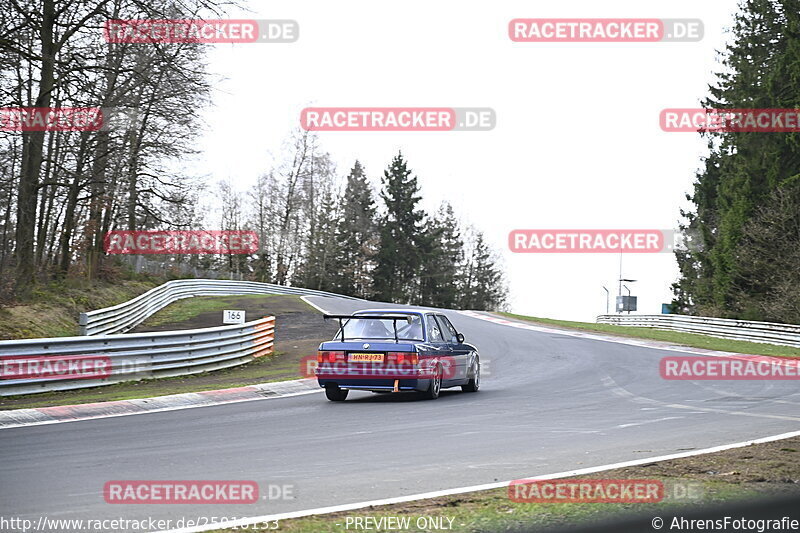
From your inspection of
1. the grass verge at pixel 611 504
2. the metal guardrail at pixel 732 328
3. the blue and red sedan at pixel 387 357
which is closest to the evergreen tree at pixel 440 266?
the metal guardrail at pixel 732 328

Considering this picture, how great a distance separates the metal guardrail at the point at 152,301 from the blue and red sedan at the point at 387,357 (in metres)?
7.57

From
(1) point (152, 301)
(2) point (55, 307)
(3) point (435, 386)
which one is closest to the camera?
(3) point (435, 386)

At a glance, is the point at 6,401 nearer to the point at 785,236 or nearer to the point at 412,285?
the point at 785,236

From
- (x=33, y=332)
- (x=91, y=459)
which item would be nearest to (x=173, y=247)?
(x=33, y=332)

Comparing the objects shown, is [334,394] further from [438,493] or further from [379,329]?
[438,493]

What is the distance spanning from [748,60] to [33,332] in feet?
135

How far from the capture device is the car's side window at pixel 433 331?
14972 millimetres

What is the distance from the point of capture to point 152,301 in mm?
37156

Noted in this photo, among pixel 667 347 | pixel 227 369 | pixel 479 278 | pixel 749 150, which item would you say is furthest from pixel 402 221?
pixel 227 369

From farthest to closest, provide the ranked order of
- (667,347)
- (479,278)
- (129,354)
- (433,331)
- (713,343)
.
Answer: (479,278), (713,343), (667,347), (129,354), (433,331)

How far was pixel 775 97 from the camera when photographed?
4312 cm

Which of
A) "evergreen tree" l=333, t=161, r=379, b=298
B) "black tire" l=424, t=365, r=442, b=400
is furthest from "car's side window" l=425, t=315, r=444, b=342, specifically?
A: "evergreen tree" l=333, t=161, r=379, b=298

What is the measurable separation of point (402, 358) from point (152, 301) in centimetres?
2536

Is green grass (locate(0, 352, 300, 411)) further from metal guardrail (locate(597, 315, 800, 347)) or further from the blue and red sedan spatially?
metal guardrail (locate(597, 315, 800, 347))
